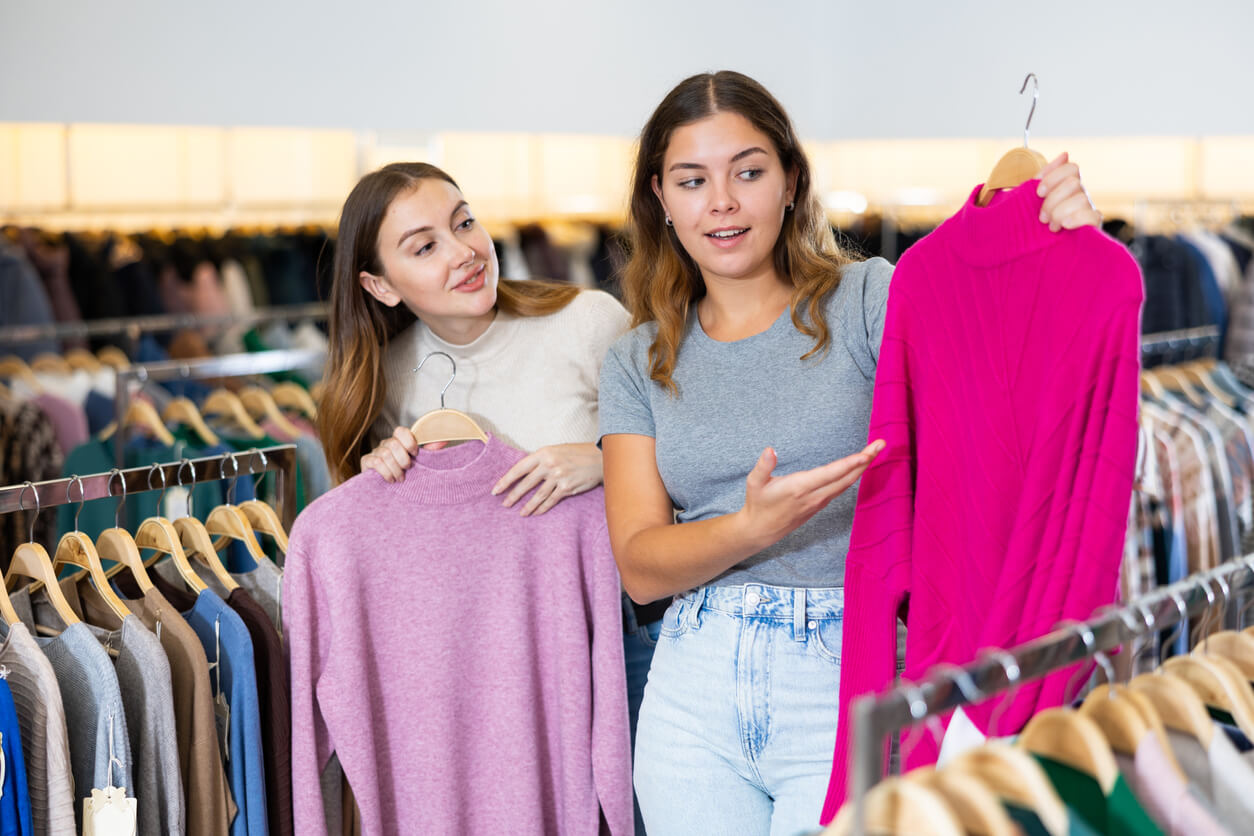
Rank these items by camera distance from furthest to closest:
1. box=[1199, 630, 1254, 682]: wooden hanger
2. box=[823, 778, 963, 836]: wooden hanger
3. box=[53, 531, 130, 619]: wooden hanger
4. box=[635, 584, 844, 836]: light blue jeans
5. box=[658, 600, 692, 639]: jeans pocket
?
box=[53, 531, 130, 619]: wooden hanger
box=[658, 600, 692, 639]: jeans pocket
box=[635, 584, 844, 836]: light blue jeans
box=[1199, 630, 1254, 682]: wooden hanger
box=[823, 778, 963, 836]: wooden hanger

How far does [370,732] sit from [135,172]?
167 inches

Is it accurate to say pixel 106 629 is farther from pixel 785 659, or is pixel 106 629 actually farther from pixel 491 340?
pixel 785 659

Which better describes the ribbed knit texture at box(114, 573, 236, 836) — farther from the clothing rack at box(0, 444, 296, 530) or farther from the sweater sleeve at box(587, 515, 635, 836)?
the sweater sleeve at box(587, 515, 635, 836)

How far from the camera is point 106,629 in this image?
A: 1.82m

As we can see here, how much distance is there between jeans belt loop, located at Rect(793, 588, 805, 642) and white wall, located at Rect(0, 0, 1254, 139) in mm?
4402

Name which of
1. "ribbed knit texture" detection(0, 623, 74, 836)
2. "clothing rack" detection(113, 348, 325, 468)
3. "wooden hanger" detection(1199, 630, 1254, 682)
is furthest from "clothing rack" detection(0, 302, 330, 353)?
"wooden hanger" detection(1199, 630, 1254, 682)

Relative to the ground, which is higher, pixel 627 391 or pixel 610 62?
pixel 610 62

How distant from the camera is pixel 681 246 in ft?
5.97

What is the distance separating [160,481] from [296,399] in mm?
1494

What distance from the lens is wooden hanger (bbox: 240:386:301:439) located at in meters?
3.12

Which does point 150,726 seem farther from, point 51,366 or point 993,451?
point 51,366

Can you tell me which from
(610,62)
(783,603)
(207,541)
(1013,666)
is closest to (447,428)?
(207,541)

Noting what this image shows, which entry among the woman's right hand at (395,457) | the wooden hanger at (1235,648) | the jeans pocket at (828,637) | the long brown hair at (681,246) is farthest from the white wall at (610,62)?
the wooden hanger at (1235,648)

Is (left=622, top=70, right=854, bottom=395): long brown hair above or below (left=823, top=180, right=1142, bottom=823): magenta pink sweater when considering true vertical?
above
